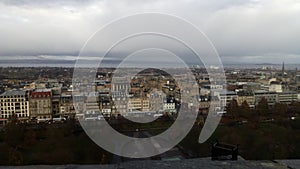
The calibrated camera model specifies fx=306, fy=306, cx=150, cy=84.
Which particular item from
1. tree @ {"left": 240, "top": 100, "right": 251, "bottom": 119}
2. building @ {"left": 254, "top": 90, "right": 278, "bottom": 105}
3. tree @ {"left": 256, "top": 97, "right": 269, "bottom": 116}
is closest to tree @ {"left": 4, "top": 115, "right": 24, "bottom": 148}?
tree @ {"left": 240, "top": 100, "right": 251, "bottom": 119}

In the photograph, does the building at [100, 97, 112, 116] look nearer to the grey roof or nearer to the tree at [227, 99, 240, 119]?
the tree at [227, 99, 240, 119]

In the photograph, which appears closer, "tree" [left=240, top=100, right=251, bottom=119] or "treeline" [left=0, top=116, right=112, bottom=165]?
"treeline" [left=0, top=116, right=112, bottom=165]

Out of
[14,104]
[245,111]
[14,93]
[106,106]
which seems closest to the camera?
[106,106]

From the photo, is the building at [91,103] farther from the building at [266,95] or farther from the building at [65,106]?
the building at [266,95]

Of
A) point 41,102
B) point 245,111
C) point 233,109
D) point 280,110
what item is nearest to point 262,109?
point 280,110

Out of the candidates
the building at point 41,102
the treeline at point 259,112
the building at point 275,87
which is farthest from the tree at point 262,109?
the building at point 41,102

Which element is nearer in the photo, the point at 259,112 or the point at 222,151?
the point at 222,151

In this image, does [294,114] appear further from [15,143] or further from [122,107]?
[15,143]

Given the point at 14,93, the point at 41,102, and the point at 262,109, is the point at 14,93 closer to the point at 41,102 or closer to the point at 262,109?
the point at 41,102

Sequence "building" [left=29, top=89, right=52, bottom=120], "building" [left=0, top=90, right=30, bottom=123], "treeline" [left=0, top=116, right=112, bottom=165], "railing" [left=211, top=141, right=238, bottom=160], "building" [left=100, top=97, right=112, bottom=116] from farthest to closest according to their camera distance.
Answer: "building" [left=29, top=89, right=52, bottom=120] < "building" [left=0, top=90, right=30, bottom=123] < "building" [left=100, top=97, right=112, bottom=116] < "treeline" [left=0, top=116, right=112, bottom=165] < "railing" [left=211, top=141, right=238, bottom=160]
